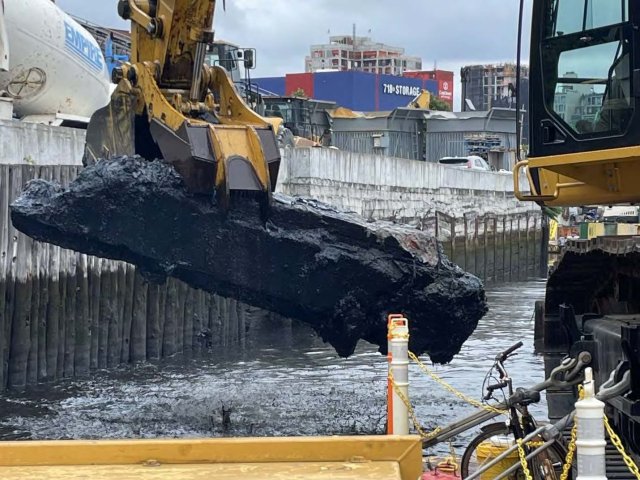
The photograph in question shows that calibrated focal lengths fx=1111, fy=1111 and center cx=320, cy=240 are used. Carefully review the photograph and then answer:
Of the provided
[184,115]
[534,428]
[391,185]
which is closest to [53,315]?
[184,115]

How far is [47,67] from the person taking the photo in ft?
68.6

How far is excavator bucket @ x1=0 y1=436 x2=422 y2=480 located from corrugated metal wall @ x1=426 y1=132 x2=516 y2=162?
50.2 m

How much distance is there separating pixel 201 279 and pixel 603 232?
500 inches

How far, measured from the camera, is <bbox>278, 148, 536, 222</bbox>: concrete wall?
2216 cm

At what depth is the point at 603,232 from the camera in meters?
21.2

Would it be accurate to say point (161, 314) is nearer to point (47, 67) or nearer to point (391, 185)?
point (47, 67)

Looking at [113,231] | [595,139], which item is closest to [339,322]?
[113,231]

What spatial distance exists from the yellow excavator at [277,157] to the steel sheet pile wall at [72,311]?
3.11 meters

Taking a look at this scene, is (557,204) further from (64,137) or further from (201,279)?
(64,137)

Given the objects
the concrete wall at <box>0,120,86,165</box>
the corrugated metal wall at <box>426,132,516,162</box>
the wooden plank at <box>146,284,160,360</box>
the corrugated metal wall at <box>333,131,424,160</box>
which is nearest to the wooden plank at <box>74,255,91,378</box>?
the wooden plank at <box>146,284,160,360</box>

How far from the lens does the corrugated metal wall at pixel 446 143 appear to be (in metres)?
53.9

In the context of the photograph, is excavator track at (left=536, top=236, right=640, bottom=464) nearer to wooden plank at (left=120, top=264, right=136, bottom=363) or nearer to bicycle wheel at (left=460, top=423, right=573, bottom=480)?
bicycle wheel at (left=460, top=423, right=573, bottom=480)

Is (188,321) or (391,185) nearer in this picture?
(188,321)

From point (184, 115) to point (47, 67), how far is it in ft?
37.6
